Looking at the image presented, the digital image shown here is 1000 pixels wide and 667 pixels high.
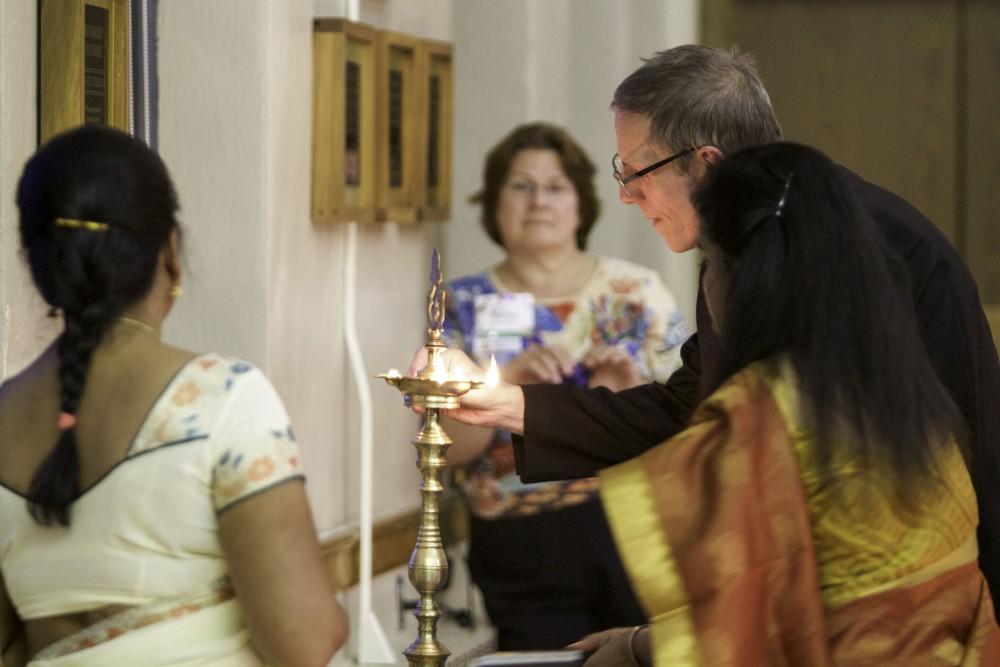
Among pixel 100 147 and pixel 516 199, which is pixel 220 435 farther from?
pixel 516 199

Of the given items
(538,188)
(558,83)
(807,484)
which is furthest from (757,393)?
(558,83)

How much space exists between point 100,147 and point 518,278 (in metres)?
2.74

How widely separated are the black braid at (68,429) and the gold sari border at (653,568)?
2.35ft

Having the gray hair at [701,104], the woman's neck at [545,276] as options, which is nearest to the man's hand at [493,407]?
the gray hair at [701,104]

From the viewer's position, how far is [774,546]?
7.27ft

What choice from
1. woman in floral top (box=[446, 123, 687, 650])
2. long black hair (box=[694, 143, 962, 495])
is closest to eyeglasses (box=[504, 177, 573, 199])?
woman in floral top (box=[446, 123, 687, 650])

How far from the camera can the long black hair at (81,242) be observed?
222 cm

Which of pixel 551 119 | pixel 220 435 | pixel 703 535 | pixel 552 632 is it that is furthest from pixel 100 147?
pixel 551 119

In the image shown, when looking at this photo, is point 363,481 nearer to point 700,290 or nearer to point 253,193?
point 253,193

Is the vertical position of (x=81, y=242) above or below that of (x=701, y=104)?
below

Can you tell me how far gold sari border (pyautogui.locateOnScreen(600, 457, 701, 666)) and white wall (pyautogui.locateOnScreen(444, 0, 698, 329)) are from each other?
3694mm

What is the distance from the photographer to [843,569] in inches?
88.3

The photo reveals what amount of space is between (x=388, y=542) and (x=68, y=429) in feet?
10.1

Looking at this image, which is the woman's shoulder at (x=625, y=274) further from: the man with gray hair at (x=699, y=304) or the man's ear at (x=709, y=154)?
the man's ear at (x=709, y=154)
